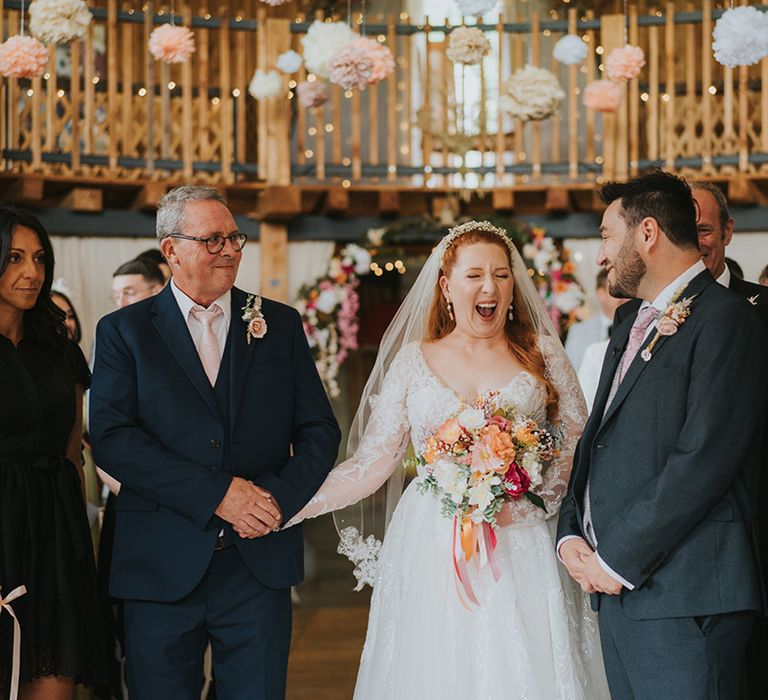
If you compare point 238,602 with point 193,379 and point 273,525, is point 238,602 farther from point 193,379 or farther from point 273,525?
point 193,379

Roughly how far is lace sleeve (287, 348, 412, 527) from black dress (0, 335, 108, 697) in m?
0.84

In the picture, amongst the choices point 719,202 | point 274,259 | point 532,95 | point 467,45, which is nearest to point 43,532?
point 719,202

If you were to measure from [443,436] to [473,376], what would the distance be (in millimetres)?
421

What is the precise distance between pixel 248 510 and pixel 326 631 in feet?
12.3

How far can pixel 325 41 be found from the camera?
7.10m

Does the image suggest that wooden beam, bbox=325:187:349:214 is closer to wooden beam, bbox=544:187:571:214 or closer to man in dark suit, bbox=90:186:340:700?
wooden beam, bbox=544:187:571:214

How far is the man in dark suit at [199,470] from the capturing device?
125 inches

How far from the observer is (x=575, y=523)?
3137mm

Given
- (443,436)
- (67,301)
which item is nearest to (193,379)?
(443,436)

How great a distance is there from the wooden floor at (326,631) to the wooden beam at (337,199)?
2.91m

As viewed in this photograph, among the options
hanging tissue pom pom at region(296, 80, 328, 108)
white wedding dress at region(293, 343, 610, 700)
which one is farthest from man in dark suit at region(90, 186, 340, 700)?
hanging tissue pom pom at region(296, 80, 328, 108)

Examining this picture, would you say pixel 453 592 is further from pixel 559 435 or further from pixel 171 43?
pixel 171 43

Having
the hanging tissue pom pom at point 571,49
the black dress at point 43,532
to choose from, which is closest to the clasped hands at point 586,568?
the black dress at point 43,532

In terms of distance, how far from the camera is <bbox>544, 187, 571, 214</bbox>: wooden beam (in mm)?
9125
